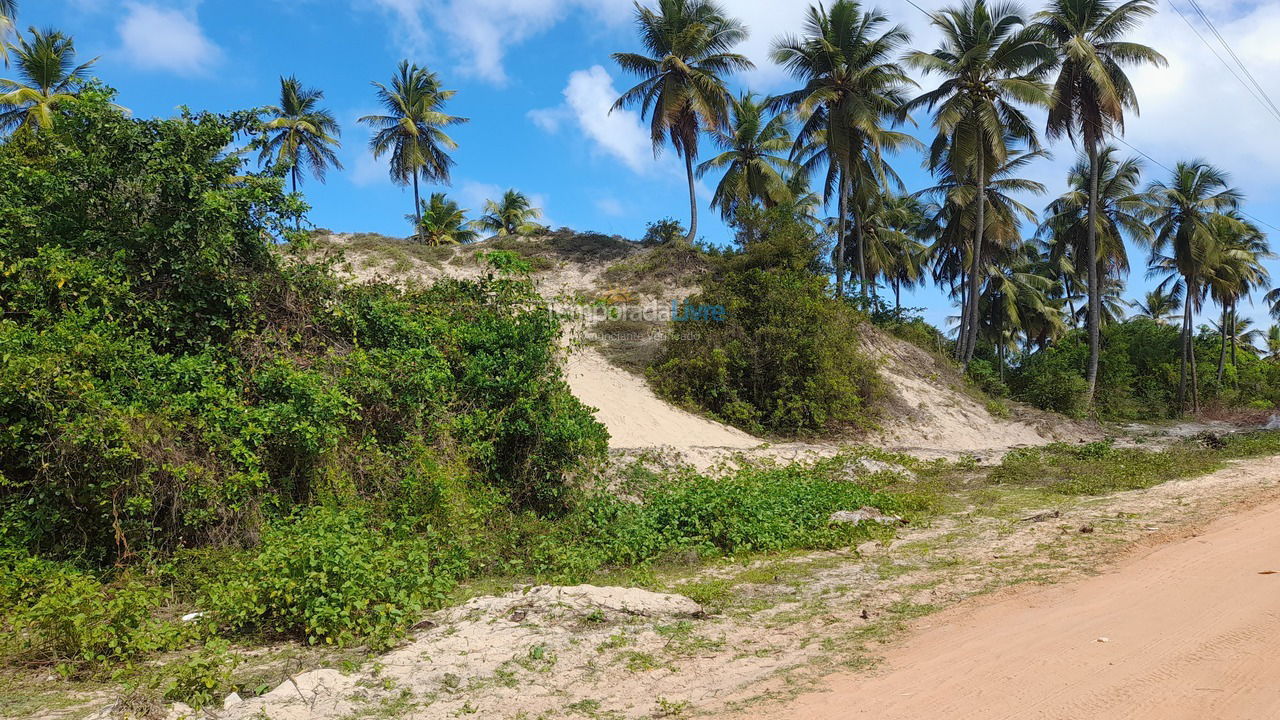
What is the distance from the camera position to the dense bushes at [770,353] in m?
17.6

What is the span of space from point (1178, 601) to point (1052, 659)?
185 cm

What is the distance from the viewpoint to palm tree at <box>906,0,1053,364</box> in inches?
906

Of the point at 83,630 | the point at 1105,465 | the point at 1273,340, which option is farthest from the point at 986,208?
the point at 1273,340

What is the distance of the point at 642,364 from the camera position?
1898 centimetres

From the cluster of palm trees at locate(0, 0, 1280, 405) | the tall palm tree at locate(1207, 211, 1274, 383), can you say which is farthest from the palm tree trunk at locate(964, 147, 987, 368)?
the tall palm tree at locate(1207, 211, 1274, 383)

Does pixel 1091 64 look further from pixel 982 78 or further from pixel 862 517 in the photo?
pixel 862 517

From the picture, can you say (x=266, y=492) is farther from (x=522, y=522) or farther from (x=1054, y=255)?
(x=1054, y=255)

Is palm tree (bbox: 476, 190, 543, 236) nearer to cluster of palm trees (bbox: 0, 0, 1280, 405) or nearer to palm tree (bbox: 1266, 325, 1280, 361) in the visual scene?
cluster of palm trees (bbox: 0, 0, 1280, 405)

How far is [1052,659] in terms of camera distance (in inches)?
185

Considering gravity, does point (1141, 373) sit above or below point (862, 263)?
below

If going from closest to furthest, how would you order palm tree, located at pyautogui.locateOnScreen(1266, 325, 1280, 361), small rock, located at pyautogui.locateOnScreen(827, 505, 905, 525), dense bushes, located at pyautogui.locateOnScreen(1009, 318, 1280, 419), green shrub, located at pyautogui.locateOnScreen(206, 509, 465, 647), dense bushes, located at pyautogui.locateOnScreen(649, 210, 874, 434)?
green shrub, located at pyautogui.locateOnScreen(206, 509, 465, 647), small rock, located at pyautogui.locateOnScreen(827, 505, 905, 525), dense bushes, located at pyautogui.locateOnScreen(649, 210, 874, 434), dense bushes, located at pyautogui.locateOnScreen(1009, 318, 1280, 419), palm tree, located at pyautogui.locateOnScreen(1266, 325, 1280, 361)

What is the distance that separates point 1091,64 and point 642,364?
1608 centimetres

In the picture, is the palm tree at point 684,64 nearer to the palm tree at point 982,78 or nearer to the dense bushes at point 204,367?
the palm tree at point 982,78

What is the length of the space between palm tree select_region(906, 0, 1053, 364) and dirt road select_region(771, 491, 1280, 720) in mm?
19982
